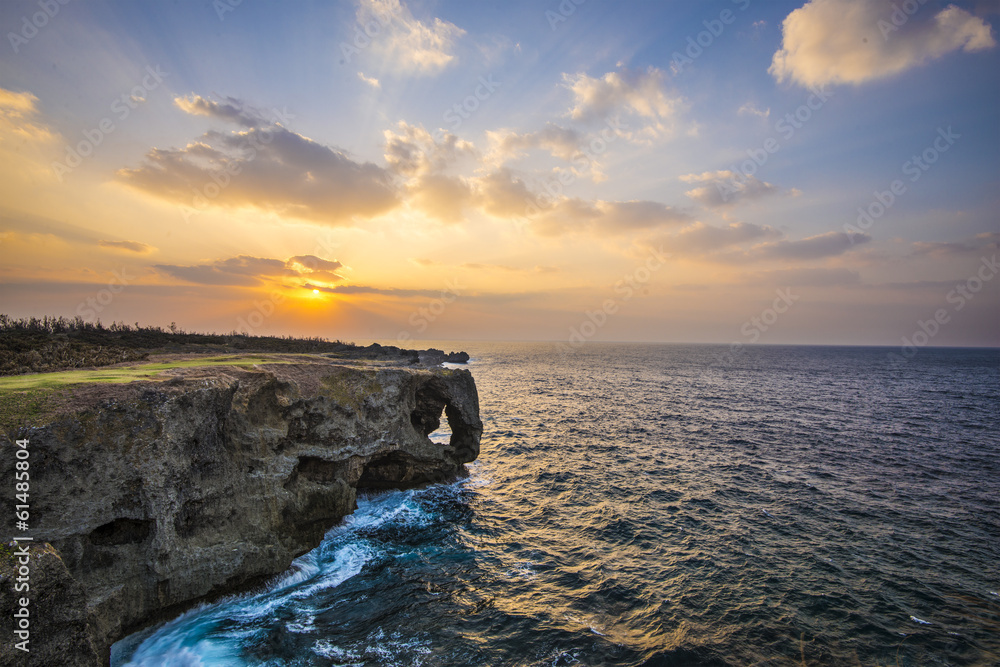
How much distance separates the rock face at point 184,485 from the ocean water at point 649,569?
1.39 m

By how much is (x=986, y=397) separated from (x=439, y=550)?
95.7 meters

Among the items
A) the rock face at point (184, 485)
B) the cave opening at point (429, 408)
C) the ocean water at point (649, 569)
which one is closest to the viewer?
the rock face at point (184, 485)

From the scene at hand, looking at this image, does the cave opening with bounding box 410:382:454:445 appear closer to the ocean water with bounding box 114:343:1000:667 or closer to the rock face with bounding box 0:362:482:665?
the ocean water with bounding box 114:343:1000:667

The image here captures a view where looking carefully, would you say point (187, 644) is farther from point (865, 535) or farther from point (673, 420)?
point (673, 420)

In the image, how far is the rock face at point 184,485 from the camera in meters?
10.1

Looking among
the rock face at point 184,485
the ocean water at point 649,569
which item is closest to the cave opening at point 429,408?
the ocean water at point 649,569

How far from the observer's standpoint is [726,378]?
89.7 m

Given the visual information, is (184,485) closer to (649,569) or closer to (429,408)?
(429,408)

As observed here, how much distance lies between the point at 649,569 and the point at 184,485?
704 inches

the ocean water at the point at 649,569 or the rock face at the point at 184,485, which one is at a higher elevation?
the rock face at the point at 184,485

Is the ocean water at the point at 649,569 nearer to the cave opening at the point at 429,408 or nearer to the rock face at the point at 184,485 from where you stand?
the rock face at the point at 184,485

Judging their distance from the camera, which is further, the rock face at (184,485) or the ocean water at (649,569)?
the ocean water at (649,569)

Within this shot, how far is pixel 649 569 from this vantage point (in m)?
16.7

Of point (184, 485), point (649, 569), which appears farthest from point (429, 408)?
point (649, 569)
